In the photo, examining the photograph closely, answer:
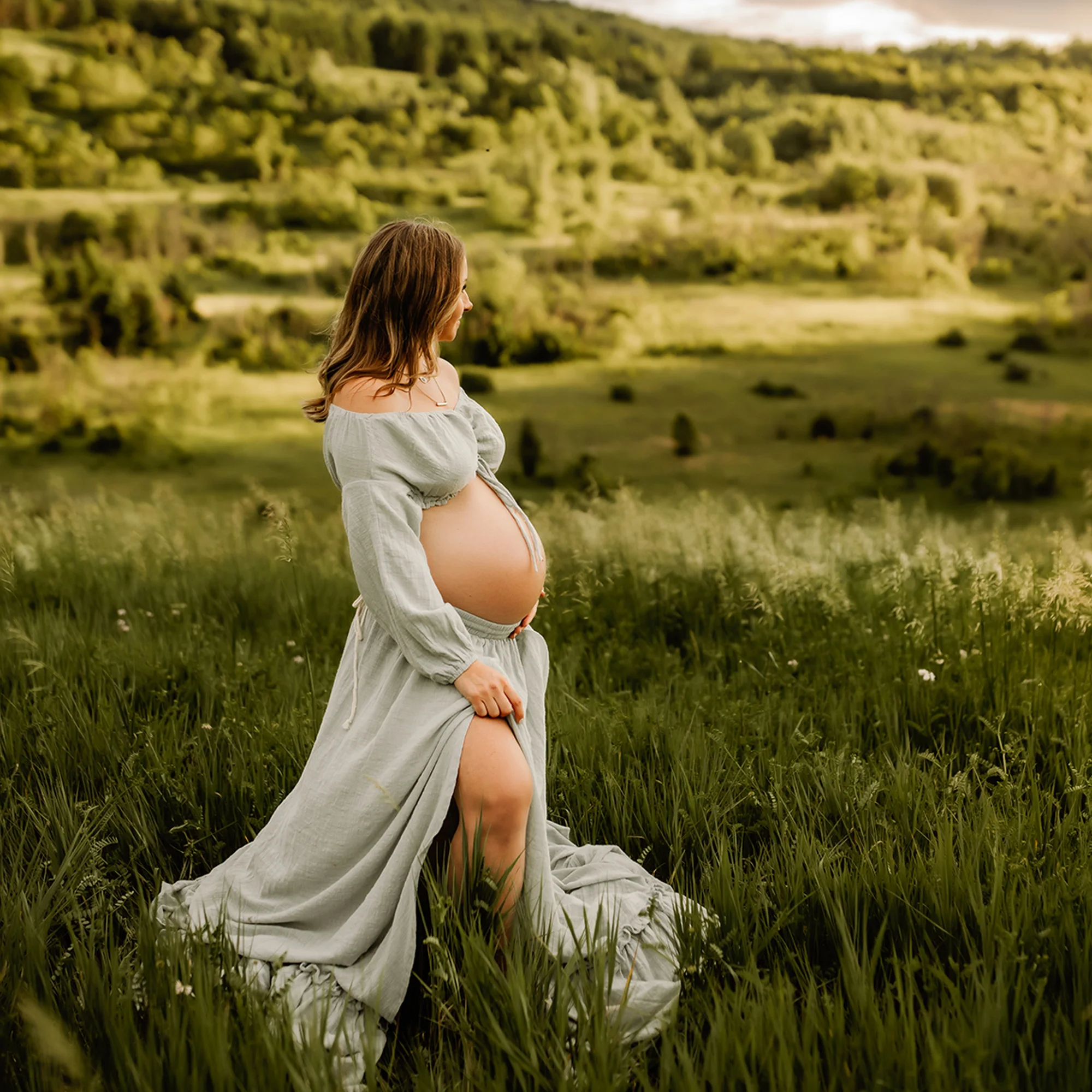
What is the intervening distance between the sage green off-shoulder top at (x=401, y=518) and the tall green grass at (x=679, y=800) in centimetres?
52

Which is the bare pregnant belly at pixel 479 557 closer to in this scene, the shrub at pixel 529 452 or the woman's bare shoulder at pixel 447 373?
the woman's bare shoulder at pixel 447 373

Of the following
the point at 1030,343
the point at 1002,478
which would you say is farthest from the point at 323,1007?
the point at 1030,343

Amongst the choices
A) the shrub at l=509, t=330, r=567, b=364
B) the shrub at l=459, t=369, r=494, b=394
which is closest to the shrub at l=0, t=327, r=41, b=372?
the shrub at l=459, t=369, r=494, b=394

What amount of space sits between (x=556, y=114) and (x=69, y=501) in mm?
17440

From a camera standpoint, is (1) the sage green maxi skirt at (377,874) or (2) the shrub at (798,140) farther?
(2) the shrub at (798,140)

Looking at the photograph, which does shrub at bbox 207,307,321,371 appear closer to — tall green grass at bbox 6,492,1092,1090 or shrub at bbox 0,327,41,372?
shrub at bbox 0,327,41,372

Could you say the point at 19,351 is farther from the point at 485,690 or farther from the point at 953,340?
the point at 953,340

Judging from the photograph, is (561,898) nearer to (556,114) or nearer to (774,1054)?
(774,1054)

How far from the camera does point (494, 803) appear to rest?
204 cm

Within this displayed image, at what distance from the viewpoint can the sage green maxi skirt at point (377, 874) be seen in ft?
6.72

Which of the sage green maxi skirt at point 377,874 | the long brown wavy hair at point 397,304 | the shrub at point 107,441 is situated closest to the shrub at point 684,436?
the shrub at point 107,441

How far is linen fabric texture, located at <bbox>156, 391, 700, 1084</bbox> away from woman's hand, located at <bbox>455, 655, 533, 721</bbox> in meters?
A: 0.02

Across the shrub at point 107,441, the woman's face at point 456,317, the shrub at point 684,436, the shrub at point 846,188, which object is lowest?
the shrub at point 107,441

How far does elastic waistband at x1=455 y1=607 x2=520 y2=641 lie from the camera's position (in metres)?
2.21
